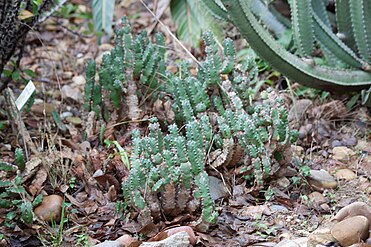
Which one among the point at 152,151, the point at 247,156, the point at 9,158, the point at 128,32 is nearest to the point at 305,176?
the point at 247,156

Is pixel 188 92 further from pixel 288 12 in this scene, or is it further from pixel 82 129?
pixel 288 12

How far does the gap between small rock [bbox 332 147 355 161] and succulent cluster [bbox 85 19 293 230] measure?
1.32 feet

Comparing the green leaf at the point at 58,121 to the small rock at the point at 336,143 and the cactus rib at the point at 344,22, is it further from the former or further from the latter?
the cactus rib at the point at 344,22

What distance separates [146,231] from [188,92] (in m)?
0.72

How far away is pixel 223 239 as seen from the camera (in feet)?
7.61

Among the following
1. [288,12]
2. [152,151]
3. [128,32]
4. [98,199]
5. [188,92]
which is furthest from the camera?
[288,12]

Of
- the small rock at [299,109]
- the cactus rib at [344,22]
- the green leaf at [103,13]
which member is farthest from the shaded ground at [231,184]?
the green leaf at [103,13]

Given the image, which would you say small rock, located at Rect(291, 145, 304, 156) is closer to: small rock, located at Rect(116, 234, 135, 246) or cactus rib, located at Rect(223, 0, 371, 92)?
cactus rib, located at Rect(223, 0, 371, 92)

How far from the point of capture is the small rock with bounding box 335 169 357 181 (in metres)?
2.75

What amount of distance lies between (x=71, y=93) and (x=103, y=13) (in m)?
0.64

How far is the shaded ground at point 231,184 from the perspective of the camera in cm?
238

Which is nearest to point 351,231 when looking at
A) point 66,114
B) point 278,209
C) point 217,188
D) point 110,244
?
point 278,209

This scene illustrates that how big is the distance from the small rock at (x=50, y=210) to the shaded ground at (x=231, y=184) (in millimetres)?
39

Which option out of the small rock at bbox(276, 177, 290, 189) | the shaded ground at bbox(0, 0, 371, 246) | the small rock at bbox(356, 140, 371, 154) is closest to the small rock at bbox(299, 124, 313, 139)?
the shaded ground at bbox(0, 0, 371, 246)
